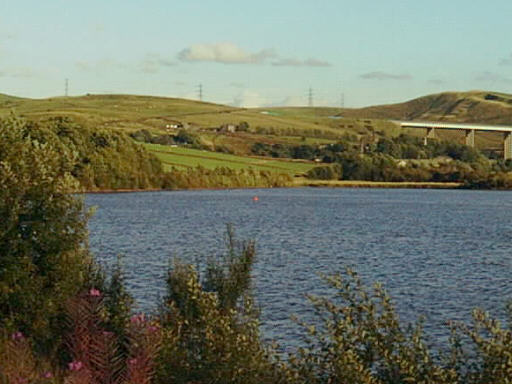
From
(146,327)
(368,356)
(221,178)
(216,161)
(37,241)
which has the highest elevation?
(37,241)

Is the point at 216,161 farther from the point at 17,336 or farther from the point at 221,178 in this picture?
the point at 17,336

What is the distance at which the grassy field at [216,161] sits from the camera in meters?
169

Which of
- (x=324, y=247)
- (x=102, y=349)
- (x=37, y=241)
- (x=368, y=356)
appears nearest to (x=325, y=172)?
(x=324, y=247)

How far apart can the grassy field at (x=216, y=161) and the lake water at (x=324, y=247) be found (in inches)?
1813

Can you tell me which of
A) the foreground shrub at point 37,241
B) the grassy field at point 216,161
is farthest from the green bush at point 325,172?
the foreground shrub at point 37,241

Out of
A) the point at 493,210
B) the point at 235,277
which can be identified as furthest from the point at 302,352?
the point at 493,210

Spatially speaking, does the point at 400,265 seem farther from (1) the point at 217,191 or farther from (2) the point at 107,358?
(1) the point at 217,191

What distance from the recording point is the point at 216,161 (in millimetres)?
179250

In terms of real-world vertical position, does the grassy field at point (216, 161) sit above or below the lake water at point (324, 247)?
above

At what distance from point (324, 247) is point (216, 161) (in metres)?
119

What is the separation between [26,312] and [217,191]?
466 feet

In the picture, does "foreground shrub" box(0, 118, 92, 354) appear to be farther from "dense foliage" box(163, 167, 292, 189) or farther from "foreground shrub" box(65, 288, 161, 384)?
"dense foliage" box(163, 167, 292, 189)

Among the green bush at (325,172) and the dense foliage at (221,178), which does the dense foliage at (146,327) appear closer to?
the dense foliage at (221,178)

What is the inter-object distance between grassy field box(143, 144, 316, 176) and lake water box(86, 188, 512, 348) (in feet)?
151
